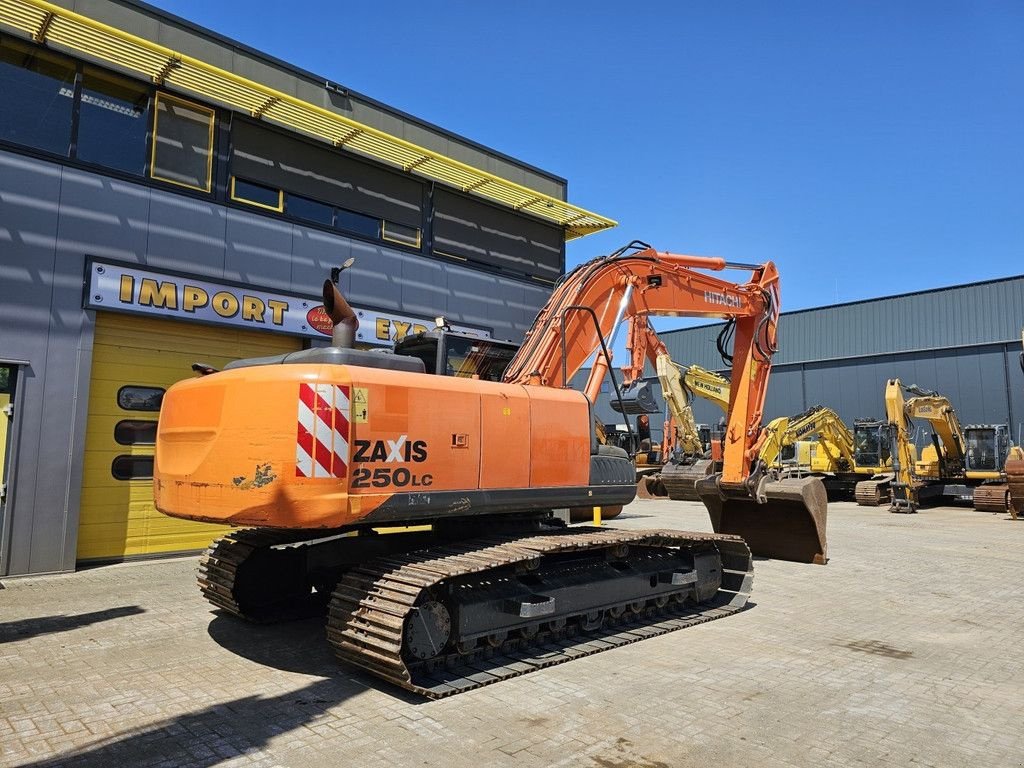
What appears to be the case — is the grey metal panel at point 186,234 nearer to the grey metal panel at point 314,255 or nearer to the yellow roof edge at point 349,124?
the grey metal panel at point 314,255

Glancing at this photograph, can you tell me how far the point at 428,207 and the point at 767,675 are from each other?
10.5 meters

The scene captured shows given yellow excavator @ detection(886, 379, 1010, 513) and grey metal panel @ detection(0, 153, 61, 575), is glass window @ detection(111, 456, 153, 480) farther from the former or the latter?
yellow excavator @ detection(886, 379, 1010, 513)

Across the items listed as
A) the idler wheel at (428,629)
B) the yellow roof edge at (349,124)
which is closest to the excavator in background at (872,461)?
the yellow roof edge at (349,124)

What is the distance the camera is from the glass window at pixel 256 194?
36.2 ft

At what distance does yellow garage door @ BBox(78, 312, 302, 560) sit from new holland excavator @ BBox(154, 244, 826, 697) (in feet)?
12.1

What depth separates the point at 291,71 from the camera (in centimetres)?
1188

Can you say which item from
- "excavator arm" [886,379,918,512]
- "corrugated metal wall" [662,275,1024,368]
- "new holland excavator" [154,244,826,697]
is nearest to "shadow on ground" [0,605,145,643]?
"new holland excavator" [154,244,826,697]

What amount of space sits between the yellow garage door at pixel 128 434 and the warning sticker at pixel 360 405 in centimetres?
593

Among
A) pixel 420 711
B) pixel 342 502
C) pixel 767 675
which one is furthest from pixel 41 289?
pixel 767 675

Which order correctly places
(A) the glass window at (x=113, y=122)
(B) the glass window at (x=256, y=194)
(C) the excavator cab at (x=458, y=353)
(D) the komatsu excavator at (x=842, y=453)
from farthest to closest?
(D) the komatsu excavator at (x=842, y=453) → (B) the glass window at (x=256, y=194) → (A) the glass window at (x=113, y=122) → (C) the excavator cab at (x=458, y=353)

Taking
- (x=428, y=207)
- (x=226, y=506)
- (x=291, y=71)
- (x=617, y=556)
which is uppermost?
(x=291, y=71)

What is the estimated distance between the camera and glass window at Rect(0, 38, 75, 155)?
9023mm

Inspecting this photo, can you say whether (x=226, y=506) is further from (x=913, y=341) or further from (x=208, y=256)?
(x=913, y=341)

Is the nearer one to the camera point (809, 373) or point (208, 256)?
point (208, 256)
